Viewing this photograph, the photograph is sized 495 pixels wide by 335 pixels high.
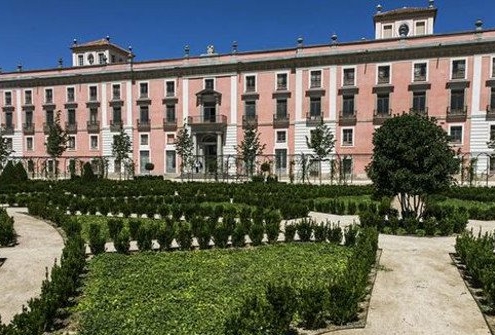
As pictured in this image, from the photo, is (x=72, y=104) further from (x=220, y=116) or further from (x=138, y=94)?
(x=220, y=116)

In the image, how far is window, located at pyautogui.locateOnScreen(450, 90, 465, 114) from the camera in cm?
3272

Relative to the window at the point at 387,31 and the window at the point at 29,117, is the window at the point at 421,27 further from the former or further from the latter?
the window at the point at 29,117

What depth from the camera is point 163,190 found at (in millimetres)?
20969

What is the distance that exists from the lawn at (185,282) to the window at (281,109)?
28387mm

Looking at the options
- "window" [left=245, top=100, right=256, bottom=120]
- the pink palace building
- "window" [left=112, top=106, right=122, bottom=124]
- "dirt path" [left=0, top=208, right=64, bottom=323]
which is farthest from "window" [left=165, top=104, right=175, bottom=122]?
"dirt path" [left=0, top=208, right=64, bottom=323]

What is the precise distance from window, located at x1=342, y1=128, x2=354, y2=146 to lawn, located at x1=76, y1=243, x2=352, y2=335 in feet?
88.9

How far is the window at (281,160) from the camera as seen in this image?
3731 cm

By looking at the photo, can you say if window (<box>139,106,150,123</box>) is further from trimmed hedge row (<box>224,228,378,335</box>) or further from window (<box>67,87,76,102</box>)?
trimmed hedge row (<box>224,228,378,335</box>)

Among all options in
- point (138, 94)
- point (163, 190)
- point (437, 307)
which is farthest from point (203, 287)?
point (138, 94)

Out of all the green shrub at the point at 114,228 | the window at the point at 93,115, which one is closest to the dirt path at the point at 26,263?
the green shrub at the point at 114,228

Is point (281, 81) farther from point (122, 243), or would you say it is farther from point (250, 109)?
point (122, 243)

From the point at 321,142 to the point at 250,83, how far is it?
9674 millimetres

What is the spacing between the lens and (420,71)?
33594 millimetres

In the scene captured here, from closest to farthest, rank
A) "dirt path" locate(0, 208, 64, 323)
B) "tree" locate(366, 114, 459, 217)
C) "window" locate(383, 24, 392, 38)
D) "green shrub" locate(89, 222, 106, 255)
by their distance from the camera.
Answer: "dirt path" locate(0, 208, 64, 323)
"green shrub" locate(89, 222, 106, 255)
"tree" locate(366, 114, 459, 217)
"window" locate(383, 24, 392, 38)
